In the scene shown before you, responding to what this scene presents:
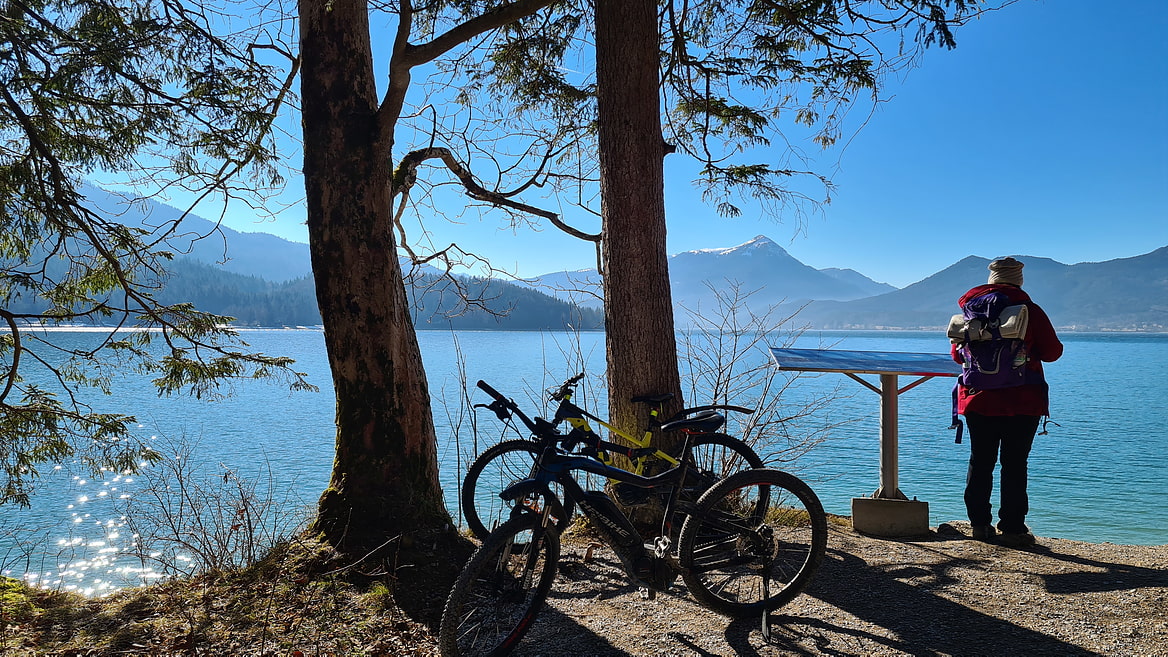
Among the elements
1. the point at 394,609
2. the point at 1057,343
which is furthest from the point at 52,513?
the point at 1057,343

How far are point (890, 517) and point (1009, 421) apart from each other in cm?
112

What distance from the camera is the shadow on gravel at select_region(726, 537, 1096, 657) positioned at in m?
3.03

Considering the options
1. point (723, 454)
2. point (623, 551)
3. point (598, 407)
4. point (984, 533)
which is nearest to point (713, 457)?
point (723, 454)

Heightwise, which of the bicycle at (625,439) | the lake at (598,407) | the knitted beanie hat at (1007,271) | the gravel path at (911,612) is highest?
the knitted beanie hat at (1007,271)

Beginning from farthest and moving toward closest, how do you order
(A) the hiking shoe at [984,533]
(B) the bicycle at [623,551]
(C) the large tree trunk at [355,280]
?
(A) the hiking shoe at [984,533], (C) the large tree trunk at [355,280], (B) the bicycle at [623,551]

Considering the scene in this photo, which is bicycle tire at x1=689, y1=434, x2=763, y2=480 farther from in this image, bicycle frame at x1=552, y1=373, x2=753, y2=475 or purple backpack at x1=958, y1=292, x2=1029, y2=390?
purple backpack at x1=958, y1=292, x2=1029, y2=390

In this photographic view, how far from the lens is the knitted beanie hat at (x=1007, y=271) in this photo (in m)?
4.50

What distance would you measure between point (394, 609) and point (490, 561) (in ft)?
3.43

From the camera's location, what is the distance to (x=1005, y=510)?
15.1ft

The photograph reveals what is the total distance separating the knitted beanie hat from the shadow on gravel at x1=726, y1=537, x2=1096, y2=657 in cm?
204

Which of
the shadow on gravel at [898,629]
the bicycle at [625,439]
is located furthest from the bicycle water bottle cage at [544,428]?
the shadow on gravel at [898,629]

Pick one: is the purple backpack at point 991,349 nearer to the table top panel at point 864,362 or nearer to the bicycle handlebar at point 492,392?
the table top panel at point 864,362

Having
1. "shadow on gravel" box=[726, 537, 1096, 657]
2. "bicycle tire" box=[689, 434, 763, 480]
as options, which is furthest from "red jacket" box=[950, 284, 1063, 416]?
"bicycle tire" box=[689, 434, 763, 480]

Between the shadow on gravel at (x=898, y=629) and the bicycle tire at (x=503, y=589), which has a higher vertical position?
the bicycle tire at (x=503, y=589)
